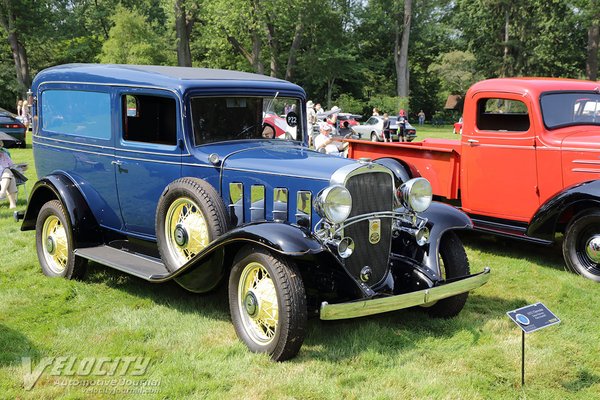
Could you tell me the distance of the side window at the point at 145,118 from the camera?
5.28 m

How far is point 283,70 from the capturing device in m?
44.0

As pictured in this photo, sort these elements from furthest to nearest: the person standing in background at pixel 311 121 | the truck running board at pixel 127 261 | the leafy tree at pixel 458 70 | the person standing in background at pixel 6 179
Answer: the leafy tree at pixel 458 70
the person standing in background at pixel 311 121
the person standing in background at pixel 6 179
the truck running board at pixel 127 261

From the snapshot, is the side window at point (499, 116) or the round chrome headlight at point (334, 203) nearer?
the round chrome headlight at point (334, 203)

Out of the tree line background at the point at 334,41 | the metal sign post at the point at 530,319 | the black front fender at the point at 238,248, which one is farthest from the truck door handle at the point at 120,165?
the tree line background at the point at 334,41

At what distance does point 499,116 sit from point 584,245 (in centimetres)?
200

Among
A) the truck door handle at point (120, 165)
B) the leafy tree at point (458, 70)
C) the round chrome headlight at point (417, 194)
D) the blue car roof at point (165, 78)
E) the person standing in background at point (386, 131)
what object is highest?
the leafy tree at point (458, 70)

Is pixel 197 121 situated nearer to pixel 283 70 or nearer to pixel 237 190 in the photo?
pixel 237 190

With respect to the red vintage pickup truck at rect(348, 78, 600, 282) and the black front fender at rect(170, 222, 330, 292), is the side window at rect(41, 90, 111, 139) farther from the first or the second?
the red vintage pickup truck at rect(348, 78, 600, 282)

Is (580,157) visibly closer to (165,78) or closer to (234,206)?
(234,206)

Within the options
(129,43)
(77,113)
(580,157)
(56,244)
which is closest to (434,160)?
(580,157)

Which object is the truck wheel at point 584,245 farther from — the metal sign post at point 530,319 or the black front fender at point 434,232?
the metal sign post at point 530,319

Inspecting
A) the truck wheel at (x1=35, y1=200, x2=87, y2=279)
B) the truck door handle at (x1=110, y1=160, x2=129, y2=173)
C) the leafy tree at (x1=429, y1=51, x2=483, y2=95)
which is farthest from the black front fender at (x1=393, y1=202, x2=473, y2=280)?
the leafy tree at (x1=429, y1=51, x2=483, y2=95)

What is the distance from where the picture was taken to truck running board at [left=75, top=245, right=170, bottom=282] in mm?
4772

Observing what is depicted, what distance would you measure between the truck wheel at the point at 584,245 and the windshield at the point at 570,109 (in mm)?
1186
